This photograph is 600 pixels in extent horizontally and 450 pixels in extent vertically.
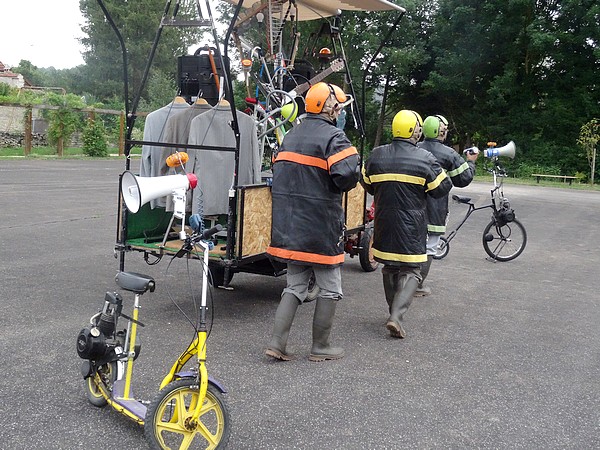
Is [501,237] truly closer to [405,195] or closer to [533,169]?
[405,195]

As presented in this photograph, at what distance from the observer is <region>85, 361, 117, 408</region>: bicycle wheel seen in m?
3.56

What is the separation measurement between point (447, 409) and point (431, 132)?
361cm

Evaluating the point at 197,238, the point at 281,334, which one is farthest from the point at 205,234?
the point at 281,334

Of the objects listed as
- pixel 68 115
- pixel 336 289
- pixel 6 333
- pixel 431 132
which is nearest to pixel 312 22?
pixel 431 132

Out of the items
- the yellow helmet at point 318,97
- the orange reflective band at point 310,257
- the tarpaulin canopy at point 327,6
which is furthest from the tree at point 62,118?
the orange reflective band at point 310,257

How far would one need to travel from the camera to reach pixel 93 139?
28.6m

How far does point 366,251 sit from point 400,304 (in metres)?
2.38

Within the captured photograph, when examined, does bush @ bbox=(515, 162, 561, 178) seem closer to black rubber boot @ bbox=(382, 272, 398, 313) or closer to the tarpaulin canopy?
the tarpaulin canopy

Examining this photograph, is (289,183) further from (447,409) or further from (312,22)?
(312,22)

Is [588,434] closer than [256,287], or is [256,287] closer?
[588,434]

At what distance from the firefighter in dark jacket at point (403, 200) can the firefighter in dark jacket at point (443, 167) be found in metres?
1.07

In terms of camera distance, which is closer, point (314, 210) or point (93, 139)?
point (314, 210)

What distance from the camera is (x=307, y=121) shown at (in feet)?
15.5

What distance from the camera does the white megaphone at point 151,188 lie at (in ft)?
11.1
